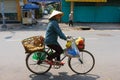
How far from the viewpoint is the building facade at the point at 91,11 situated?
30.8 m

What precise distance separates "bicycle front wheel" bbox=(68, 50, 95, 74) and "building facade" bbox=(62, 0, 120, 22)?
2297 centimetres

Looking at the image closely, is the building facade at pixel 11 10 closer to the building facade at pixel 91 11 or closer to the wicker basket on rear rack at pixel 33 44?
the building facade at pixel 91 11

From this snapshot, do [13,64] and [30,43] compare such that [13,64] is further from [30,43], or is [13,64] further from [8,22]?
[8,22]

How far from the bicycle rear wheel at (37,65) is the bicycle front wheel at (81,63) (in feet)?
2.21

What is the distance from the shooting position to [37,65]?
7.80 m

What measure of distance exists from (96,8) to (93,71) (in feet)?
76.5

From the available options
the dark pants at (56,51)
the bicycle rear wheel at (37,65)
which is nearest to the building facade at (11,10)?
the bicycle rear wheel at (37,65)

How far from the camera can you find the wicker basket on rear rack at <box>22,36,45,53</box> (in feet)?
24.9

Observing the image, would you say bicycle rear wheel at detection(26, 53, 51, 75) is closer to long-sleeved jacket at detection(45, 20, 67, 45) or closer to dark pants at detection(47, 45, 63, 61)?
dark pants at detection(47, 45, 63, 61)

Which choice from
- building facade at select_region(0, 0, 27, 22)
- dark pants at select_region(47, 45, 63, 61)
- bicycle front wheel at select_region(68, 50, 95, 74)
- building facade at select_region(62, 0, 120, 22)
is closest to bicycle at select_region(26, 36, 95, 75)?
bicycle front wheel at select_region(68, 50, 95, 74)

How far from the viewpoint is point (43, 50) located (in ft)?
25.0

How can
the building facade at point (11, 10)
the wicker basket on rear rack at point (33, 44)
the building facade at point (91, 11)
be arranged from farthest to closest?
the building facade at point (11, 10) < the building facade at point (91, 11) < the wicker basket on rear rack at point (33, 44)

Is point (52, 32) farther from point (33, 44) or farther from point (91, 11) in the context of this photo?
point (91, 11)

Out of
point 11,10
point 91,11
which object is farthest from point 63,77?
point 11,10
